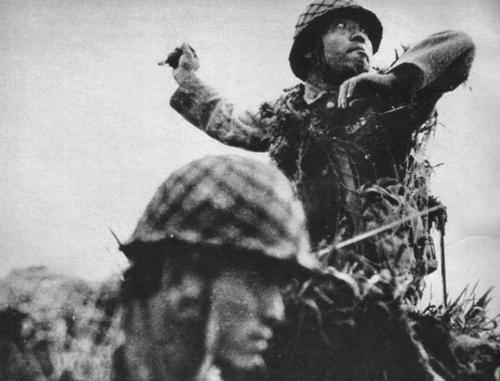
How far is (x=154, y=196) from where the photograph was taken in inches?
106

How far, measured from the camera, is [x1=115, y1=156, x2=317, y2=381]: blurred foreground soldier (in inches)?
87.4

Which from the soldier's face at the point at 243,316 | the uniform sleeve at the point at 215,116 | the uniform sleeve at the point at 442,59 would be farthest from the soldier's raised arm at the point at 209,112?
the soldier's face at the point at 243,316

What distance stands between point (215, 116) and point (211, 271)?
5.14ft

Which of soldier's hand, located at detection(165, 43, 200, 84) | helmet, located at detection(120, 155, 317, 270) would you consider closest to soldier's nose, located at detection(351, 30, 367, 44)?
soldier's hand, located at detection(165, 43, 200, 84)

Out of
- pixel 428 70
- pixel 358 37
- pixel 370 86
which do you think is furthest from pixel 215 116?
pixel 428 70

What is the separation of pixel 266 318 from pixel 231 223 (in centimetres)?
45

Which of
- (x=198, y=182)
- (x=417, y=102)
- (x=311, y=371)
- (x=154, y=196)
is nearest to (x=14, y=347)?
(x=154, y=196)

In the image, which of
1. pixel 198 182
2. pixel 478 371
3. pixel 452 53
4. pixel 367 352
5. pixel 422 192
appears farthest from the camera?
pixel 422 192

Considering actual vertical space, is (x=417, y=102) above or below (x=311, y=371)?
above

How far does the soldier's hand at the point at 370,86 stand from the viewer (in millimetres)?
2748

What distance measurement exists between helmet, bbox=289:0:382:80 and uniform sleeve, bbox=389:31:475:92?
771 millimetres

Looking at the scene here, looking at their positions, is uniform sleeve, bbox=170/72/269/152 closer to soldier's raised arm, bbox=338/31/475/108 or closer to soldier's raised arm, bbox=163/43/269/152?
soldier's raised arm, bbox=163/43/269/152

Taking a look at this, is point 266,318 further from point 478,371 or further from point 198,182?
point 478,371

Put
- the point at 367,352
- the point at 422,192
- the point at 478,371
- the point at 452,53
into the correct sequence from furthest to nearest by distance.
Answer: the point at 422,192, the point at 452,53, the point at 367,352, the point at 478,371
